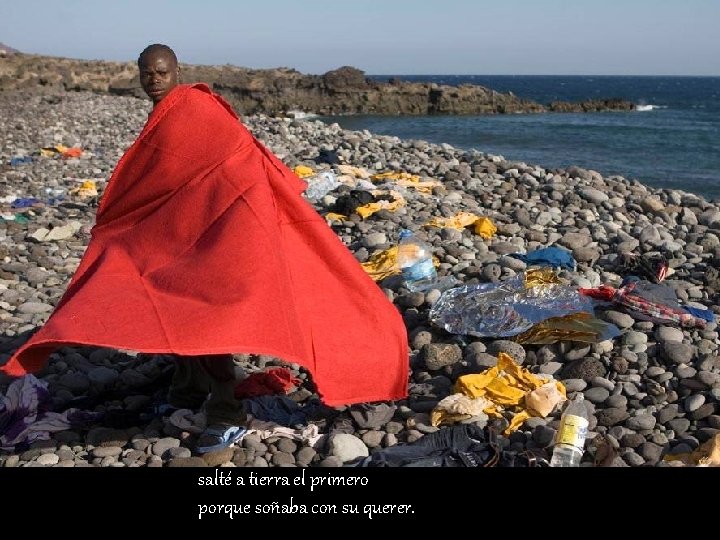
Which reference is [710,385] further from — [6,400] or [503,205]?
[503,205]

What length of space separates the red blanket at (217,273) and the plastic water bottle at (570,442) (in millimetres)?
833

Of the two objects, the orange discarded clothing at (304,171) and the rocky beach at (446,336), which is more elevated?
the orange discarded clothing at (304,171)

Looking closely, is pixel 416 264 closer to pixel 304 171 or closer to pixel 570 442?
pixel 570 442

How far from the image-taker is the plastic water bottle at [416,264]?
5.88 m

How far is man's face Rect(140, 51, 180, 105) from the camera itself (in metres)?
3.42

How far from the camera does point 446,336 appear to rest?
4.99 metres

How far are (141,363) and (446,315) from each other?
2.05 metres

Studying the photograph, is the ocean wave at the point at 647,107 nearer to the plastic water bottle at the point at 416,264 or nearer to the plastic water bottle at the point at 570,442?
the plastic water bottle at the point at 416,264

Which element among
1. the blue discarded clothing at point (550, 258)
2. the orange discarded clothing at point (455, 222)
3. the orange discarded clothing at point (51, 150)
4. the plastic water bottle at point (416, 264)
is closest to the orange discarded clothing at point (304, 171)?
the orange discarded clothing at point (455, 222)

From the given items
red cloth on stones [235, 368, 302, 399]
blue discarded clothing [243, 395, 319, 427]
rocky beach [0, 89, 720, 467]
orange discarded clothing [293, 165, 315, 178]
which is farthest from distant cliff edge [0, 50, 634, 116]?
blue discarded clothing [243, 395, 319, 427]

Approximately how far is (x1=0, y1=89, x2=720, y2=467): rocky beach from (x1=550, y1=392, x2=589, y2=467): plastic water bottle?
10 centimetres

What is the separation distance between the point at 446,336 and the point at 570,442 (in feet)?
5.48

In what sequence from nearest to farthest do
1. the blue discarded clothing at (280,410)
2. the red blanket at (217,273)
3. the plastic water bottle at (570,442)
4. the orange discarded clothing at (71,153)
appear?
the red blanket at (217,273)
the plastic water bottle at (570,442)
the blue discarded clothing at (280,410)
the orange discarded clothing at (71,153)

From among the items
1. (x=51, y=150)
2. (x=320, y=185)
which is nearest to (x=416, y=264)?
(x=320, y=185)
